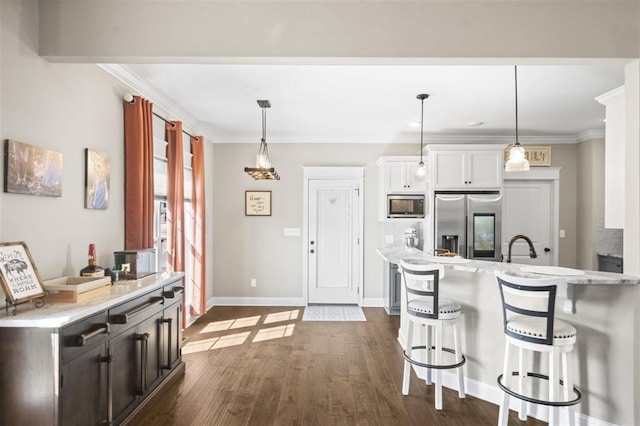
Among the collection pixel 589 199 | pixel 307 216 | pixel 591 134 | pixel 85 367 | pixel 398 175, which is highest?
pixel 591 134

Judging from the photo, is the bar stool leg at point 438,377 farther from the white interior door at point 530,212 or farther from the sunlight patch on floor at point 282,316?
the white interior door at point 530,212

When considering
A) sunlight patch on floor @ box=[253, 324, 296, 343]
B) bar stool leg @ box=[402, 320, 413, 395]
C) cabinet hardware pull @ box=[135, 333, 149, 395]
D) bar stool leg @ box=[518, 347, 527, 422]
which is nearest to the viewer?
bar stool leg @ box=[518, 347, 527, 422]

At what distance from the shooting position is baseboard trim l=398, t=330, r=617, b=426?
2.46m

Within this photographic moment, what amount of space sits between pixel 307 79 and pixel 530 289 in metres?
2.61

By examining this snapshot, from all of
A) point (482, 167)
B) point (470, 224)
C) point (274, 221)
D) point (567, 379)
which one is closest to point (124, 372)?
point (567, 379)

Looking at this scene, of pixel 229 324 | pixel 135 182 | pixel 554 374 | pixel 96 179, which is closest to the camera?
pixel 554 374

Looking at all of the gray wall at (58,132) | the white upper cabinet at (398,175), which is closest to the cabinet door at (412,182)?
the white upper cabinet at (398,175)

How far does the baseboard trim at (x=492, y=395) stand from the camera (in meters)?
2.46

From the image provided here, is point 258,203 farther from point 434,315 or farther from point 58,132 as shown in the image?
point 434,315

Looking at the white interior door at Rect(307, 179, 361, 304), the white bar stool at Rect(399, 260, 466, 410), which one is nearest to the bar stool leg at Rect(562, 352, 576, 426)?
the white bar stool at Rect(399, 260, 466, 410)

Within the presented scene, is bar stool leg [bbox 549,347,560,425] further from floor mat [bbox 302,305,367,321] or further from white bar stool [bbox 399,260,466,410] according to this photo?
floor mat [bbox 302,305,367,321]

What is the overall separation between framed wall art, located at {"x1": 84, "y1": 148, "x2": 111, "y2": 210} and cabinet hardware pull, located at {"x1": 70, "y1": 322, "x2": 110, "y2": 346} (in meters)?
1.10

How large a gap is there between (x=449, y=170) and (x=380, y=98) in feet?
5.74

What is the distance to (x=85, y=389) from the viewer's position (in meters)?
2.02
